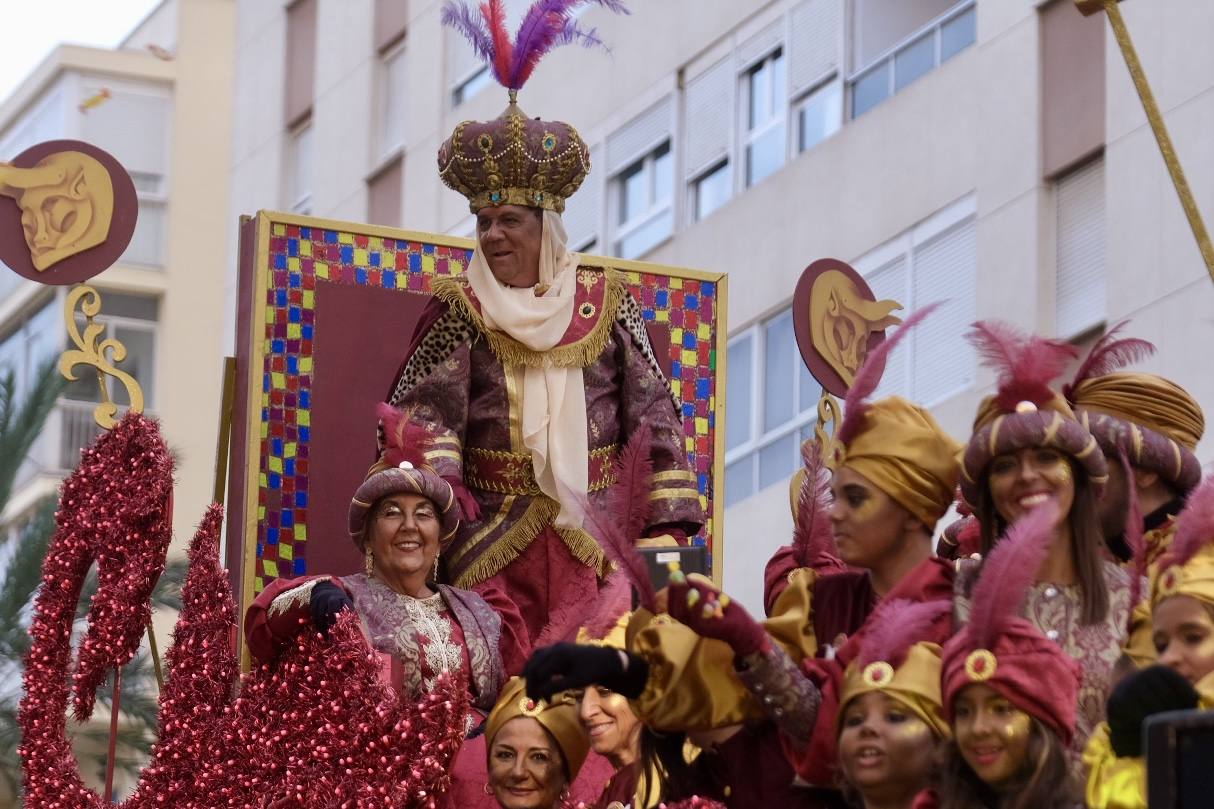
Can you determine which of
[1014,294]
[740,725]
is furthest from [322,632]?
[1014,294]

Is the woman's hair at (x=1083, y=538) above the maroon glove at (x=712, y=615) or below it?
above

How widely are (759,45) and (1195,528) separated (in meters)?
15.7

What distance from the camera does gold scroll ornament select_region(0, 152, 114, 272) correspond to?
32.2 feet

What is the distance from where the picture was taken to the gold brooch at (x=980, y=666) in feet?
19.4

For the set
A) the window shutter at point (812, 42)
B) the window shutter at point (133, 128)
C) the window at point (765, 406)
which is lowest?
the window at point (765, 406)

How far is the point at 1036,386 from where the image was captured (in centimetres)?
669

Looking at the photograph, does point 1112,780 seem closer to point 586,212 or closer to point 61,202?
point 61,202

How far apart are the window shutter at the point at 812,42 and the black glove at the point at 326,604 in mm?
12903

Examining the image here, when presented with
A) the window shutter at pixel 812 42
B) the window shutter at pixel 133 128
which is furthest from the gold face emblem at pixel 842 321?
the window shutter at pixel 133 128

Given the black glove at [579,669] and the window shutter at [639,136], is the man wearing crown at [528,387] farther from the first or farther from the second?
the window shutter at [639,136]

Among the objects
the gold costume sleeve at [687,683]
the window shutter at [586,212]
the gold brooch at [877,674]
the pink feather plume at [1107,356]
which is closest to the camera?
the gold brooch at [877,674]

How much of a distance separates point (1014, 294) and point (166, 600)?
5757 millimetres

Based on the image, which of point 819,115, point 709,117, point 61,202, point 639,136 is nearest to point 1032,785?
point 61,202

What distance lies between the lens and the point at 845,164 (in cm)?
2016
